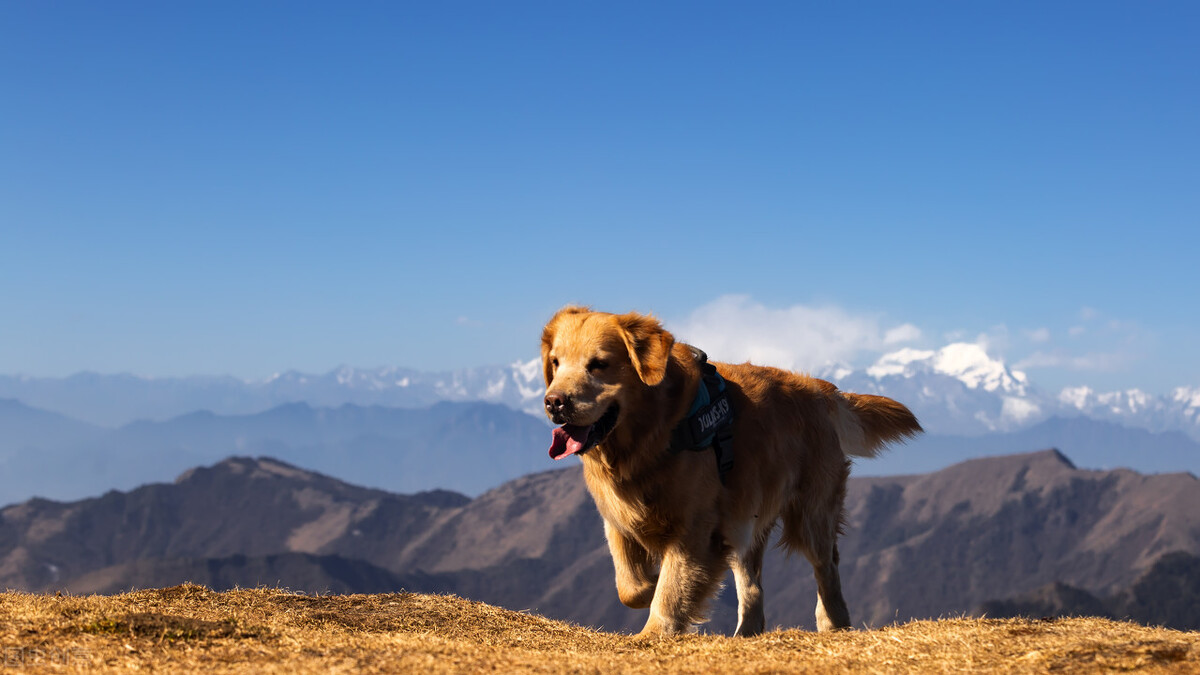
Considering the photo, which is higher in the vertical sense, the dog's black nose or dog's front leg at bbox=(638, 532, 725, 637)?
the dog's black nose

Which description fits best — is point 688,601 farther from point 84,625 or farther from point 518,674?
point 84,625

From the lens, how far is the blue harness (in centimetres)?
951

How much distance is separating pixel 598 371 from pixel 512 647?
2.58 metres

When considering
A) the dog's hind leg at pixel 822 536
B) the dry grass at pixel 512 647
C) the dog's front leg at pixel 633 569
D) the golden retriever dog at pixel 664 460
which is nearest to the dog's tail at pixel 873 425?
the dog's hind leg at pixel 822 536

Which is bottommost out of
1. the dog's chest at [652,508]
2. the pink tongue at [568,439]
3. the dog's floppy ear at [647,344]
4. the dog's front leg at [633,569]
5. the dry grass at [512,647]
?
the dry grass at [512,647]

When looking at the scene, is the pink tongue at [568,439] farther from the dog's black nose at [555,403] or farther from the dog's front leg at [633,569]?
the dog's front leg at [633,569]

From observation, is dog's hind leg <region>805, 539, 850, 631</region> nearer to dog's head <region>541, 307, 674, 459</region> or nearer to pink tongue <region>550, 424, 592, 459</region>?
dog's head <region>541, 307, 674, 459</region>

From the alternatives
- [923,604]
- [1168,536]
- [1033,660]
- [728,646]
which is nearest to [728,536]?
[728,646]

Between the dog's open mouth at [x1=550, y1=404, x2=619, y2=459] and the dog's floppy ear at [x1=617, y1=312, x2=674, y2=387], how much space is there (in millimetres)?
538

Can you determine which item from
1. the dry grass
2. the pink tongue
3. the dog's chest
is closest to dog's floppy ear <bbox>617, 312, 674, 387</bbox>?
the pink tongue

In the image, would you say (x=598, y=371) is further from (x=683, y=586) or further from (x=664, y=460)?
(x=683, y=586)

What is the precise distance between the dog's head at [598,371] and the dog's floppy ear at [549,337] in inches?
11.8

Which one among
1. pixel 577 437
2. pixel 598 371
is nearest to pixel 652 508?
pixel 577 437

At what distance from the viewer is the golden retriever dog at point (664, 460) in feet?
29.9
